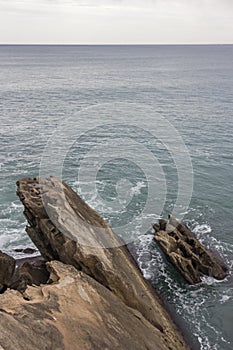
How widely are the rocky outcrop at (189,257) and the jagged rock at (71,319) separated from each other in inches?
425

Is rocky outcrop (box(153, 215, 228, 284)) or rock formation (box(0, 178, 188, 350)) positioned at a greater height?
rock formation (box(0, 178, 188, 350))

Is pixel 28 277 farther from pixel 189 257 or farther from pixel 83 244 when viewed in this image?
pixel 189 257

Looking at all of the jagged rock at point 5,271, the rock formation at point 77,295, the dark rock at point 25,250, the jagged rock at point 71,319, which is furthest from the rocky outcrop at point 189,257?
the jagged rock at point 5,271

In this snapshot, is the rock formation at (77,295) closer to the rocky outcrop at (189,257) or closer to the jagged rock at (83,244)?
the jagged rock at (83,244)

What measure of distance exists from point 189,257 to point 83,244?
13.6 metres

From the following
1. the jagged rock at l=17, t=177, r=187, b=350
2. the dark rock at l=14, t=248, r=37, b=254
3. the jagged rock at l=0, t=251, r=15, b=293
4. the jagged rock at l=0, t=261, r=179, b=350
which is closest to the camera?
the jagged rock at l=0, t=261, r=179, b=350

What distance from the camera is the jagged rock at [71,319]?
1546 cm

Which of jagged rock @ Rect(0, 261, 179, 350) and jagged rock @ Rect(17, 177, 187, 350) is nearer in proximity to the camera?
jagged rock @ Rect(0, 261, 179, 350)

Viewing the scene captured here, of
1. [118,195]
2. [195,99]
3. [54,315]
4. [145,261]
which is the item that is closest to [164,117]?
[195,99]

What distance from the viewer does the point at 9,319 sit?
15.6 metres

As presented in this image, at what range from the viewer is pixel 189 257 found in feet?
109

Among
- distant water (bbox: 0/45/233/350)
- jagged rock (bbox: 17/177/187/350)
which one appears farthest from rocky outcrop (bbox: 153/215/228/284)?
jagged rock (bbox: 17/177/187/350)

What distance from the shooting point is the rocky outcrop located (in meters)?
32.2

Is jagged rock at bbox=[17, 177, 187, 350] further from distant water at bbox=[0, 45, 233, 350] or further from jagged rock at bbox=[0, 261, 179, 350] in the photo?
distant water at bbox=[0, 45, 233, 350]
